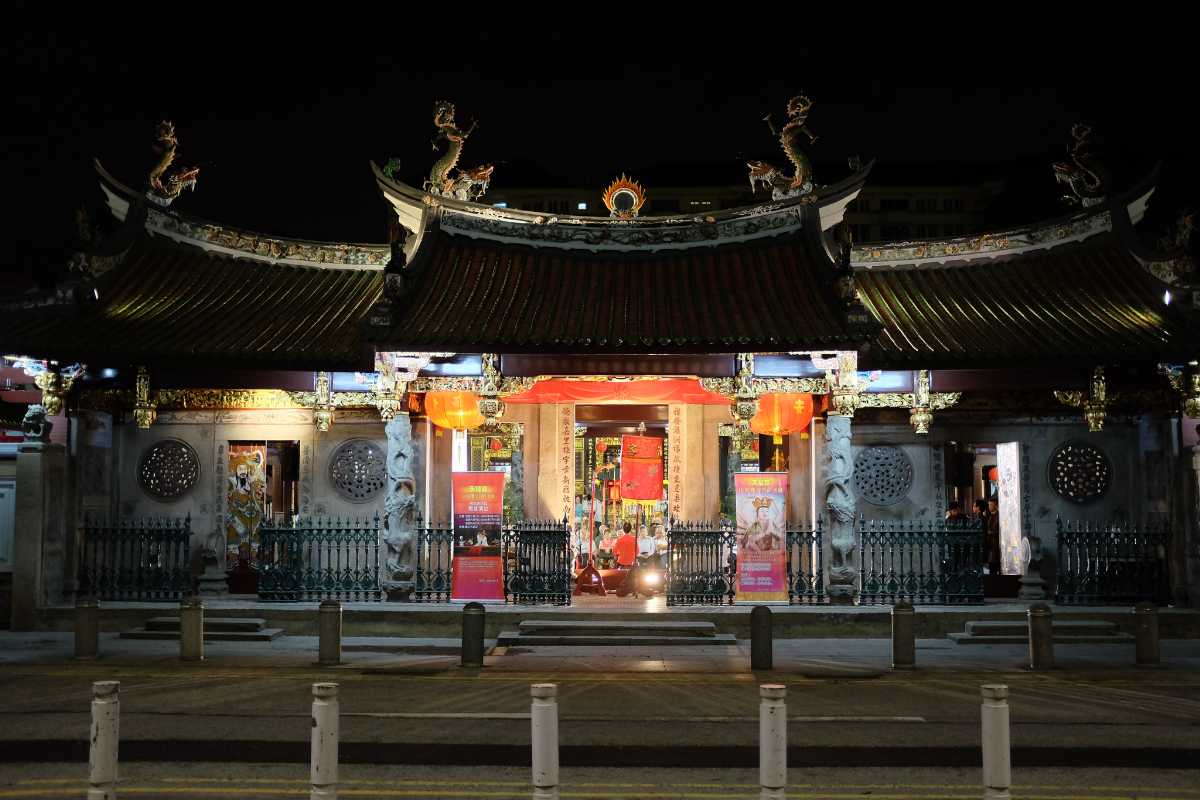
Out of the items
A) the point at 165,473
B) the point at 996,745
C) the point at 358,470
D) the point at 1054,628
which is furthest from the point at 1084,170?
the point at 165,473

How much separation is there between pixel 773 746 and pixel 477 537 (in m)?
13.7

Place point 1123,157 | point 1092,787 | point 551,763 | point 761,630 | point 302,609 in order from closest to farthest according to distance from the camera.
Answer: point 551,763
point 1092,787
point 761,630
point 302,609
point 1123,157

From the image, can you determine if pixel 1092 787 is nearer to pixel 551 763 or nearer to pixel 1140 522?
pixel 551 763

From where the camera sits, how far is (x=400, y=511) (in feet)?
64.8

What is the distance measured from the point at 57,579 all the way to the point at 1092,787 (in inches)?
681

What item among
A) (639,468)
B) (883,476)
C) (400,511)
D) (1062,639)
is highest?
(639,468)

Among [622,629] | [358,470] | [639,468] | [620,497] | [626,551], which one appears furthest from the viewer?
[620,497]

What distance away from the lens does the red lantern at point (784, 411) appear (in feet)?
68.1

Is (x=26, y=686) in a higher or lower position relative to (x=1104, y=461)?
lower

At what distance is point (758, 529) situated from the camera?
19.5m

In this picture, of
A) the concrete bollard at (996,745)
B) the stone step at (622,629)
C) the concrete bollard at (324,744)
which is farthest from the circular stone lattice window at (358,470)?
the concrete bollard at (996,745)

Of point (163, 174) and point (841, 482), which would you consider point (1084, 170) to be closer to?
point (841, 482)

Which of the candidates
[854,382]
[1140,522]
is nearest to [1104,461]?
[1140,522]

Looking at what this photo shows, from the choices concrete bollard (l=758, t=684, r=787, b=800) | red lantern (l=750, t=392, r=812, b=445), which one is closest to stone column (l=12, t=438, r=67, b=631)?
red lantern (l=750, t=392, r=812, b=445)
